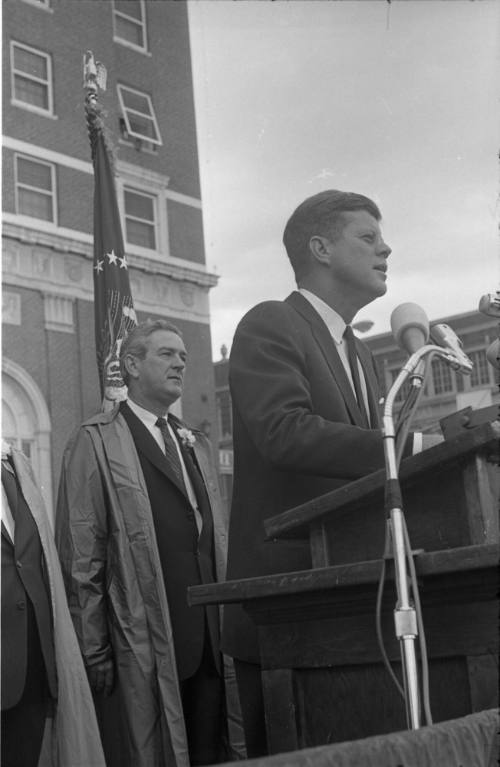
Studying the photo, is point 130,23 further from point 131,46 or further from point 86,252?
point 86,252

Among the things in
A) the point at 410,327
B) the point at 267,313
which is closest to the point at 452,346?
the point at 410,327

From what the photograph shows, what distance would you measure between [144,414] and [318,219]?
3.30 ft

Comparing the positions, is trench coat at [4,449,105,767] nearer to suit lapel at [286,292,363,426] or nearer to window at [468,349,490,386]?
suit lapel at [286,292,363,426]

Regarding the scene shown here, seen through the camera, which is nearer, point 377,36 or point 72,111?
point 377,36

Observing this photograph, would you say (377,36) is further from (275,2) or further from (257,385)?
(257,385)

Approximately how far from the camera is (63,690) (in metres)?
2.21

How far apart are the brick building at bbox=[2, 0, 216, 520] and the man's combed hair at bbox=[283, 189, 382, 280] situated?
4.18 meters

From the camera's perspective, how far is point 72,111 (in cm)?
906

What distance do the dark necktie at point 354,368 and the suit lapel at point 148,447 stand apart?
0.84m

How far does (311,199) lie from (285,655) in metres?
1.08

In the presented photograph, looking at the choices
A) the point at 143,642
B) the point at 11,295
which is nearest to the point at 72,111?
the point at 11,295

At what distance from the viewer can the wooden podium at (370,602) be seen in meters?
1.40

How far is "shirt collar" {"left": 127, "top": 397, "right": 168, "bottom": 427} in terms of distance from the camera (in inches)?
117

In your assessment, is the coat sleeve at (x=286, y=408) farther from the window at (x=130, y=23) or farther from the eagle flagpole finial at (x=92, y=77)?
the eagle flagpole finial at (x=92, y=77)
